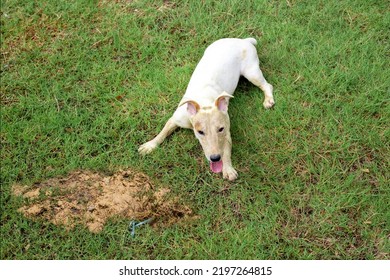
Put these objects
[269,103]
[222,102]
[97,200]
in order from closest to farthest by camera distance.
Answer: [222,102] < [97,200] < [269,103]

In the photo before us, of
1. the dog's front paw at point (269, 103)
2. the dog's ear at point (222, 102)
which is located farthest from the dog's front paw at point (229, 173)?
the dog's front paw at point (269, 103)

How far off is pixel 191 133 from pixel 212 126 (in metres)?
0.76

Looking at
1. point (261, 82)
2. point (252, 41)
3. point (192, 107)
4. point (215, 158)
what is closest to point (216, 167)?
point (215, 158)

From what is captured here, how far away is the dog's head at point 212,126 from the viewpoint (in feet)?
14.3

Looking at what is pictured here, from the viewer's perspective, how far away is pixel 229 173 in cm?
478

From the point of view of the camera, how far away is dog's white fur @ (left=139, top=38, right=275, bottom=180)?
4.39 metres

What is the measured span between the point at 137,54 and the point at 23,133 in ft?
5.63

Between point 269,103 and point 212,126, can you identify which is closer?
point 212,126

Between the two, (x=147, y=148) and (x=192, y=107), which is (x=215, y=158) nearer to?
(x=192, y=107)

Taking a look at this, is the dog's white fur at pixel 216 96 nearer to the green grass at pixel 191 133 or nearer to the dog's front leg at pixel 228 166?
the dog's front leg at pixel 228 166

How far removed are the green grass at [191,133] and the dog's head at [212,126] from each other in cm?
51

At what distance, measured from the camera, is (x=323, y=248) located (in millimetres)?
4418

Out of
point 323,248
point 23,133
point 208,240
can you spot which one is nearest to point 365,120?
point 323,248

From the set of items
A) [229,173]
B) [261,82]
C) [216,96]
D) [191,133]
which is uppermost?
[216,96]
